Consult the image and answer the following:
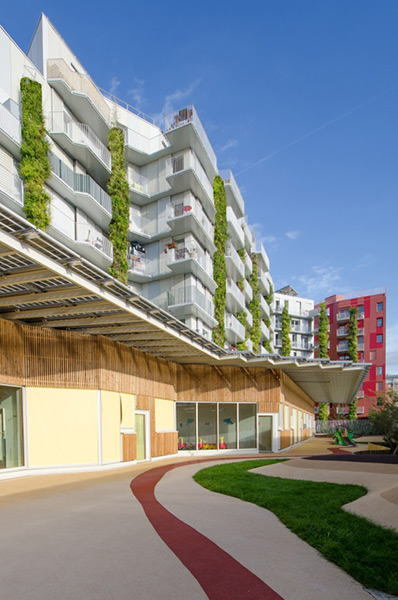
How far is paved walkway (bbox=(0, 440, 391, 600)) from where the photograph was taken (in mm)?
3725

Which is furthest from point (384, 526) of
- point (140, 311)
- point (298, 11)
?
point (298, 11)

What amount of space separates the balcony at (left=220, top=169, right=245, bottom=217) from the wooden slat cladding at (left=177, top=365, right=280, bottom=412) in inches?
766

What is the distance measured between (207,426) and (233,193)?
23392 mm

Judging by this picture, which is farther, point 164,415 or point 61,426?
point 164,415

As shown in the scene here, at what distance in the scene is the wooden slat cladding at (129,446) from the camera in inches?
573

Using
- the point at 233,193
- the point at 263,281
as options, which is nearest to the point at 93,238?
the point at 233,193

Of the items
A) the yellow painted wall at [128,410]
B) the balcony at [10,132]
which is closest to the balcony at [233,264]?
the balcony at [10,132]

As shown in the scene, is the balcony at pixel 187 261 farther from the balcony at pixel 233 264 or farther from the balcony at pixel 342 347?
the balcony at pixel 342 347

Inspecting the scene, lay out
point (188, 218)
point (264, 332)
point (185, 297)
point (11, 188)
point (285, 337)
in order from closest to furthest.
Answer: point (11, 188), point (188, 218), point (185, 297), point (264, 332), point (285, 337)

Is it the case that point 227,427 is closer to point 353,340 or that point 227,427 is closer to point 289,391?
point 289,391

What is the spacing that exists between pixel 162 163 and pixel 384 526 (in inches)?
1114

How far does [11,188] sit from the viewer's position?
749 inches

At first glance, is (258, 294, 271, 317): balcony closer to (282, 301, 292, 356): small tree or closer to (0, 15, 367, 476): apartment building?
(282, 301, 292, 356): small tree

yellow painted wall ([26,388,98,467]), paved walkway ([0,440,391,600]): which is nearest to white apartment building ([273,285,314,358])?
yellow painted wall ([26,388,98,467])
